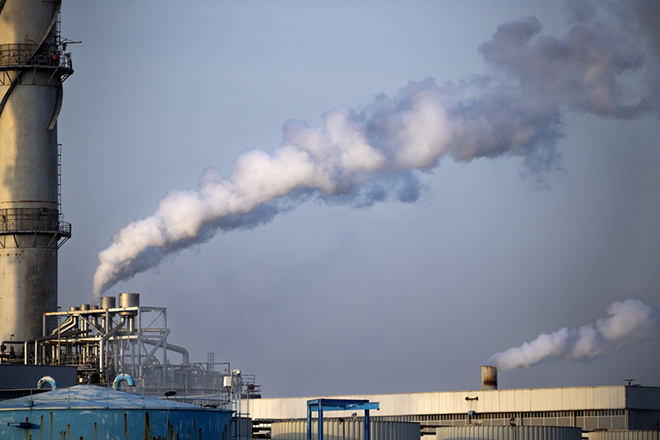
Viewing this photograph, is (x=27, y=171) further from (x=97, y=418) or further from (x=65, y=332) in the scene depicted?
(x=97, y=418)

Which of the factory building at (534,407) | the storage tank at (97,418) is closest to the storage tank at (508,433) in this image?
the factory building at (534,407)

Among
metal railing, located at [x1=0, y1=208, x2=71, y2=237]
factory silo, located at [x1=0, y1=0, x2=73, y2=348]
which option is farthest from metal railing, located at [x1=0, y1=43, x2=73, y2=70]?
metal railing, located at [x1=0, y1=208, x2=71, y2=237]

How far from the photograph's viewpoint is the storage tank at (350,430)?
51531 millimetres

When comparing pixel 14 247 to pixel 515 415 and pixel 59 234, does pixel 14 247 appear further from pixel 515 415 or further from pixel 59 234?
pixel 515 415

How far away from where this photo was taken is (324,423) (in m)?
53.1

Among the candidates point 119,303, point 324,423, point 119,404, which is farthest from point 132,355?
point 119,404

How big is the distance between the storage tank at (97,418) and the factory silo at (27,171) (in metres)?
32.9

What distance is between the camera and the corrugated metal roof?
1686 inches

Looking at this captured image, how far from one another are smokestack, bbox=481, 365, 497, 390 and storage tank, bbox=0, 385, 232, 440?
90.1ft

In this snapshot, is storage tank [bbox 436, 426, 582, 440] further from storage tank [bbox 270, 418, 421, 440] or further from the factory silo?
the factory silo

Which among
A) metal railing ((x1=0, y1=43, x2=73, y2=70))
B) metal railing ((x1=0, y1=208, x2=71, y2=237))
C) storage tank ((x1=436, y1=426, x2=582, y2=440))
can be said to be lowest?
storage tank ((x1=436, y1=426, x2=582, y2=440))

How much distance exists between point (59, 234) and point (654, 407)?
128ft

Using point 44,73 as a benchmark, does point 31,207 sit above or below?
below

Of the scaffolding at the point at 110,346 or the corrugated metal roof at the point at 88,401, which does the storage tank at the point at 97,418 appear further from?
the scaffolding at the point at 110,346
